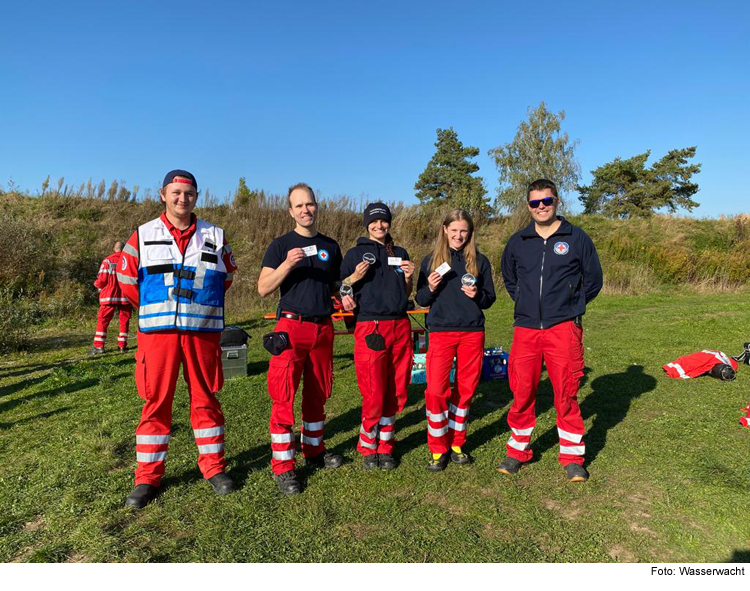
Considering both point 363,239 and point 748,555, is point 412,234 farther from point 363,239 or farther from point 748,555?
point 748,555

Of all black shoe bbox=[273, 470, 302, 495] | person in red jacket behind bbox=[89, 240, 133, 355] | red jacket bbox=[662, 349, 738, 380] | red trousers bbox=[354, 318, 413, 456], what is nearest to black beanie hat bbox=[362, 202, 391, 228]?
red trousers bbox=[354, 318, 413, 456]

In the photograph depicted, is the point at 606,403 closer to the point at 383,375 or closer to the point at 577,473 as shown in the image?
the point at 577,473

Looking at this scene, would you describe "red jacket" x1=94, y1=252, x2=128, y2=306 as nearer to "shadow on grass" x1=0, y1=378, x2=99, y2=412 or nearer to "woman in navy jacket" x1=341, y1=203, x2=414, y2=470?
"shadow on grass" x1=0, y1=378, x2=99, y2=412

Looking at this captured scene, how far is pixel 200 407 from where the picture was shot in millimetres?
3473

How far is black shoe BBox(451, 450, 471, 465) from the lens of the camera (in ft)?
13.2

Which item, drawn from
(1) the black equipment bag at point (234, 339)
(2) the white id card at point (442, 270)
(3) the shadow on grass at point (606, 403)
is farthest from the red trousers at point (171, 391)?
(1) the black equipment bag at point (234, 339)

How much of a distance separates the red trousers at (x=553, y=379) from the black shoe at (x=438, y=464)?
0.56 m

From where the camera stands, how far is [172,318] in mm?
3279

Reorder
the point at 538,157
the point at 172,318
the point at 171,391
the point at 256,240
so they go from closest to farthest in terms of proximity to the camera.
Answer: the point at 172,318
the point at 171,391
the point at 256,240
the point at 538,157

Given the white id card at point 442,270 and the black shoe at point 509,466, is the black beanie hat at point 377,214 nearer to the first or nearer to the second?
the white id card at point 442,270

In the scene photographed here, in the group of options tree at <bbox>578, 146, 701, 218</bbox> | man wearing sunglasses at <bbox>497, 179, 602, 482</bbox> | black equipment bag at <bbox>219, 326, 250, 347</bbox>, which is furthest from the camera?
tree at <bbox>578, 146, 701, 218</bbox>

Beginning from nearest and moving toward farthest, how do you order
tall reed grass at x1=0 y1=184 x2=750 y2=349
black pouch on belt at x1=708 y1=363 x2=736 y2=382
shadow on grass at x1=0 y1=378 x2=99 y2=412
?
shadow on grass at x1=0 y1=378 x2=99 y2=412 < black pouch on belt at x1=708 y1=363 x2=736 y2=382 < tall reed grass at x1=0 y1=184 x2=750 y2=349

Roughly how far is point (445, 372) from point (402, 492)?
1003mm

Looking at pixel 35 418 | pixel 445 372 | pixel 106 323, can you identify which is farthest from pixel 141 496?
pixel 106 323
